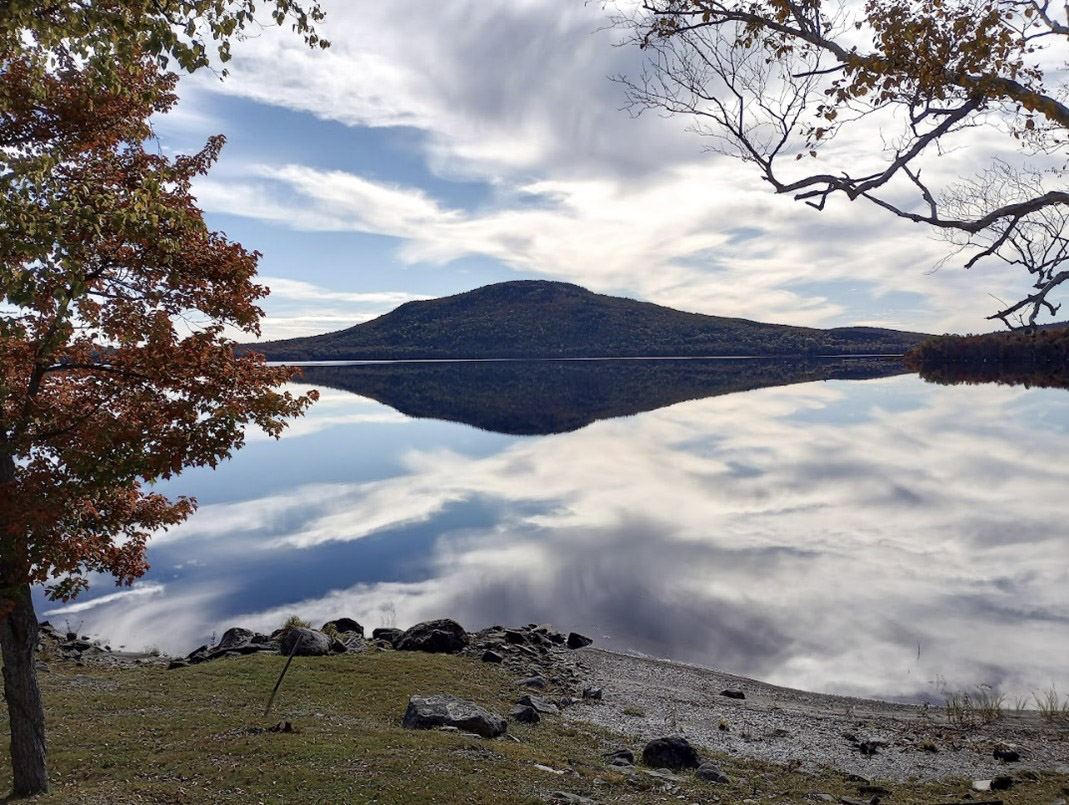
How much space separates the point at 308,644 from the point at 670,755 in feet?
38.7

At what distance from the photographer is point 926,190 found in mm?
11906

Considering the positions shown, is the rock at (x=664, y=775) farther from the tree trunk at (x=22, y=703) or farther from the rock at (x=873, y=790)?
the tree trunk at (x=22, y=703)

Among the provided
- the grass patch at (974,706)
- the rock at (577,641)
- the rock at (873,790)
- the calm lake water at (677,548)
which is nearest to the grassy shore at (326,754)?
the rock at (873,790)

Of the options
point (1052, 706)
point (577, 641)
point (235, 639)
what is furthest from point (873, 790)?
point (235, 639)

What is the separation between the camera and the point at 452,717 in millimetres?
15414

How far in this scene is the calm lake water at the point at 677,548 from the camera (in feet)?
84.6

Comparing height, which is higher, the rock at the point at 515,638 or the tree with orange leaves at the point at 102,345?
the tree with orange leaves at the point at 102,345

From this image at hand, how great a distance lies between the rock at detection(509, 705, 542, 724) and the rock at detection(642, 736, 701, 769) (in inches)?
135

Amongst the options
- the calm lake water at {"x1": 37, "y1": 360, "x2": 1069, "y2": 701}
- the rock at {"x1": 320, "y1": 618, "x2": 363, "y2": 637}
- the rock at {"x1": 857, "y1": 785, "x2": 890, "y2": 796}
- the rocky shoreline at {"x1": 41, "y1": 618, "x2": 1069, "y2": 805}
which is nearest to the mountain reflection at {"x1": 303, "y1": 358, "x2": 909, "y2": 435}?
the calm lake water at {"x1": 37, "y1": 360, "x2": 1069, "y2": 701}

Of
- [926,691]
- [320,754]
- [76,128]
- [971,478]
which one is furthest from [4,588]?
[971,478]

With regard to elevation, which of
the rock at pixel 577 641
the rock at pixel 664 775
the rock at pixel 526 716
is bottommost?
the rock at pixel 577 641

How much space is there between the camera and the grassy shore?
11.1m

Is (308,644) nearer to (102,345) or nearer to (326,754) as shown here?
(326,754)

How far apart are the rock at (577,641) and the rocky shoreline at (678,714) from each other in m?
0.04
